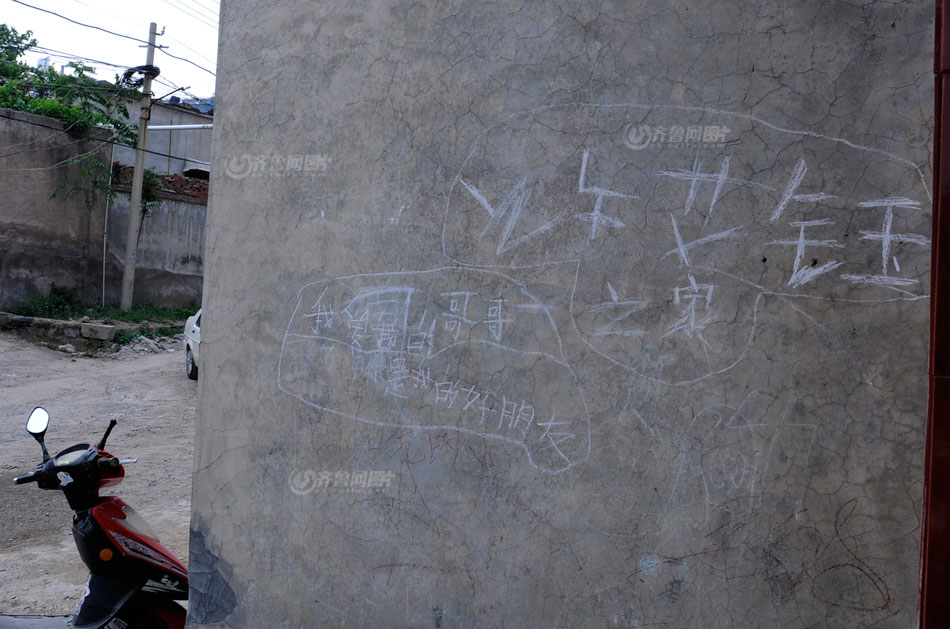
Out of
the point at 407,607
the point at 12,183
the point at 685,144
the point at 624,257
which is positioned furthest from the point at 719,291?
the point at 12,183

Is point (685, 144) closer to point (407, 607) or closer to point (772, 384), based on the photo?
point (772, 384)

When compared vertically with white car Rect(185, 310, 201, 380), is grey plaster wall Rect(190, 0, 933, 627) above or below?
above

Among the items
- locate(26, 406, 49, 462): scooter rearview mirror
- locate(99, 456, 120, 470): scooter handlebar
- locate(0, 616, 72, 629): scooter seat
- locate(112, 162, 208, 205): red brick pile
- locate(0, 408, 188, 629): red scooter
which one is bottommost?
locate(0, 616, 72, 629): scooter seat

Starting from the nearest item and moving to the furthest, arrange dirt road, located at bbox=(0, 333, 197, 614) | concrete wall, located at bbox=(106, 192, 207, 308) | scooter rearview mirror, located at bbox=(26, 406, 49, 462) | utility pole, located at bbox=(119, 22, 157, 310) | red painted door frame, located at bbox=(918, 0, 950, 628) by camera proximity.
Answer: red painted door frame, located at bbox=(918, 0, 950, 628) < scooter rearview mirror, located at bbox=(26, 406, 49, 462) < dirt road, located at bbox=(0, 333, 197, 614) < utility pole, located at bbox=(119, 22, 157, 310) < concrete wall, located at bbox=(106, 192, 207, 308)

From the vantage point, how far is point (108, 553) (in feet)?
9.47

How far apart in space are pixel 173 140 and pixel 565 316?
78.3 ft

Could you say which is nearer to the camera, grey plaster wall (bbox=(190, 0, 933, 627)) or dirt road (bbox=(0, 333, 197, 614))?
grey plaster wall (bbox=(190, 0, 933, 627))

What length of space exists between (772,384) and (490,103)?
1.61 meters

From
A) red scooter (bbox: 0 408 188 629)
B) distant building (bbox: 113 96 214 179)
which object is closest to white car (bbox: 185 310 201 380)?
red scooter (bbox: 0 408 188 629)

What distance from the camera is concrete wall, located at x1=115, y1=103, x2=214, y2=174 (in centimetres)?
2270

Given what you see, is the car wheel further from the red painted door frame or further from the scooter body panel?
the red painted door frame

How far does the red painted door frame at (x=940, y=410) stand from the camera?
1.88 meters

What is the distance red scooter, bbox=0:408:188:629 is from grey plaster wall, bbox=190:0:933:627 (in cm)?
17

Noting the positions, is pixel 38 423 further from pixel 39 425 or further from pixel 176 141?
pixel 176 141
